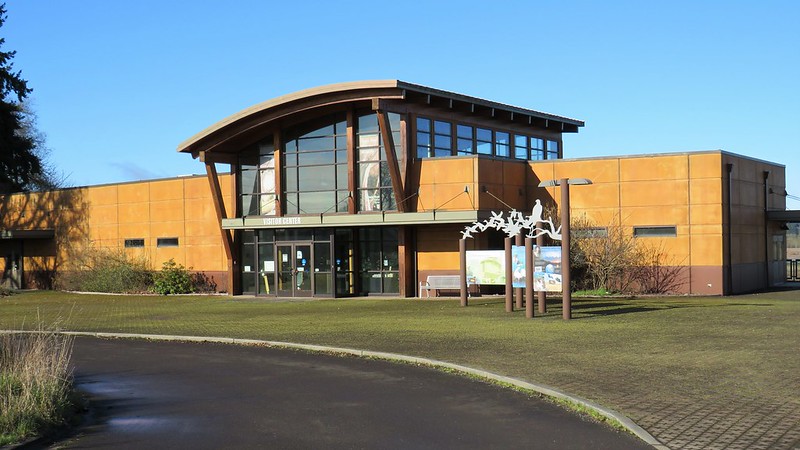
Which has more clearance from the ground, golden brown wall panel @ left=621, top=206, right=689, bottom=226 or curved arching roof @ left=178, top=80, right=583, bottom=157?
curved arching roof @ left=178, top=80, right=583, bottom=157

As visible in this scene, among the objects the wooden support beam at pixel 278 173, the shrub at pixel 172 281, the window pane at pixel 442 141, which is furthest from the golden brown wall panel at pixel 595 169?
the shrub at pixel 172 281

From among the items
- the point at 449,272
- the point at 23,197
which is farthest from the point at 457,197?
the point at 23,197

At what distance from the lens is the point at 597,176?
30281mm

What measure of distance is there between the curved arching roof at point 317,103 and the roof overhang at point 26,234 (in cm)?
1325

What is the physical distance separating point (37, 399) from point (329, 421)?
321cm

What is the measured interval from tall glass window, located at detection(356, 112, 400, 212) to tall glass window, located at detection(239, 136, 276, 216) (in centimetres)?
422

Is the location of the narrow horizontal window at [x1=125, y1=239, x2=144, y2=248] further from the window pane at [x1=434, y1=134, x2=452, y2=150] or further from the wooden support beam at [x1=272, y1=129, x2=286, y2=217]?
the window pane at [x1=434, y1=134, x2=452, y2=150]

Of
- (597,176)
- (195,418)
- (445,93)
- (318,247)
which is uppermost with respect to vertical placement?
(445,93)

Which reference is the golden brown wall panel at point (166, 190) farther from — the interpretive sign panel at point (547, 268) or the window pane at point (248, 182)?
the interpretive sign panel at point (547, 268)

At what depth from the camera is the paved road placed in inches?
323

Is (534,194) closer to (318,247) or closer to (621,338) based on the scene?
(318,247)

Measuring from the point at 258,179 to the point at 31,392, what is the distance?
25.3 metres

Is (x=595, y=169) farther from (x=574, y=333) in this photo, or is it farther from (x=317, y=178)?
(x=574, y=333)

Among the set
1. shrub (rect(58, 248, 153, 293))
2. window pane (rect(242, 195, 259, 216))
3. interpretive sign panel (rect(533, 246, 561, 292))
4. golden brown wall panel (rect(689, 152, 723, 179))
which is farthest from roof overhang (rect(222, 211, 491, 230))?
interpretive sign panel (rect(533, 246, 561, 292))
